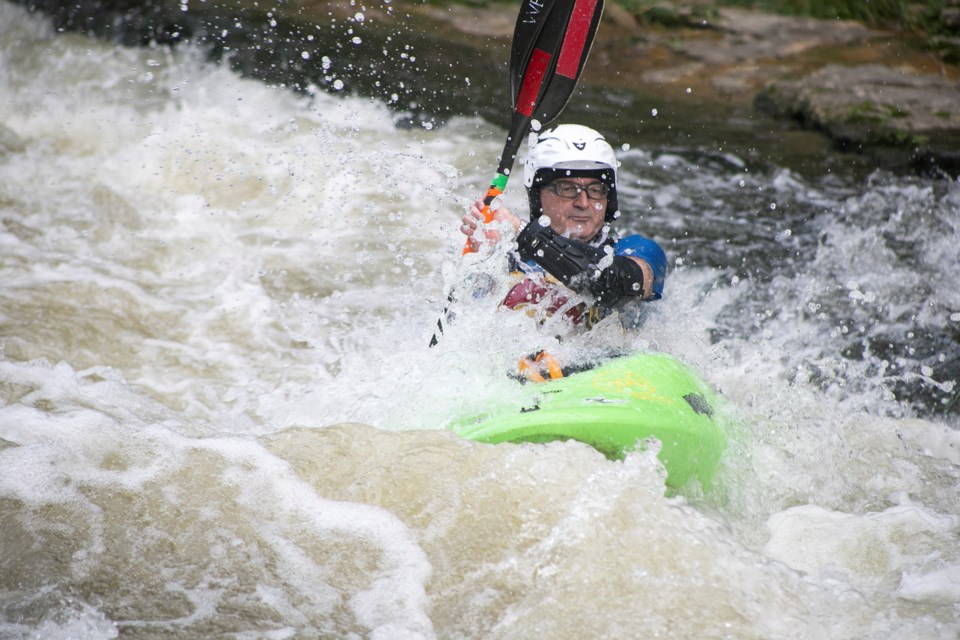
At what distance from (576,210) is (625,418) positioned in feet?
4.31

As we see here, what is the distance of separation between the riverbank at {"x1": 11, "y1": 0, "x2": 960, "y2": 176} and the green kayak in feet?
17.3

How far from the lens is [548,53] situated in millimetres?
4488

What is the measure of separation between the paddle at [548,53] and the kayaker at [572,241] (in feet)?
1.56

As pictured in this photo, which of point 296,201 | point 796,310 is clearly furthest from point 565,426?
point 296,201

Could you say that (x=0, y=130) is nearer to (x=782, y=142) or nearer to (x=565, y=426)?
(x=565, y=426)

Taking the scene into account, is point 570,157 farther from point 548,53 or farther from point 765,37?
point 765,37

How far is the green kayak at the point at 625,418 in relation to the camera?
3.02 meters

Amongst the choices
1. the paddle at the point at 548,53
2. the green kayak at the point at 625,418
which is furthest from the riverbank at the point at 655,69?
the green kayak at the point at 625,418

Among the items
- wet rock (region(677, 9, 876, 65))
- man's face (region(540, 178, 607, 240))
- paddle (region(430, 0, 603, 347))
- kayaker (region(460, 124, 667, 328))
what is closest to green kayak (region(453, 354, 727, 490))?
kayaker (region(460, 124, 667, 328))

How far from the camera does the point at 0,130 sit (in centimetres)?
718

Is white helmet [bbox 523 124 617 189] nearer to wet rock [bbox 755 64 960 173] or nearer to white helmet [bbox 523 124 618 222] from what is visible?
white helmet [bbox 523 124 618 222]

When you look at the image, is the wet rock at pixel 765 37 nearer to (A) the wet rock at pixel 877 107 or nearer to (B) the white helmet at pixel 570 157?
(A) the wet rock at pixel 877 107

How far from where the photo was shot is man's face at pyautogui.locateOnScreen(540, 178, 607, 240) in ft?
13.2

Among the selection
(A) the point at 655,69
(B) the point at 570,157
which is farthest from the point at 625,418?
(A) the point at 655,69
